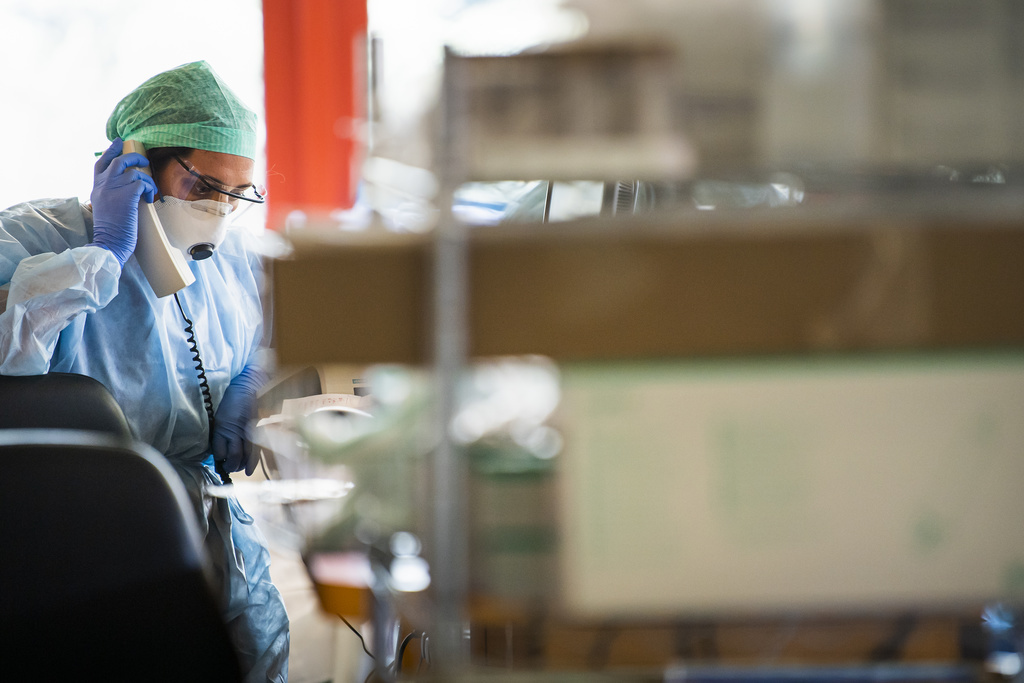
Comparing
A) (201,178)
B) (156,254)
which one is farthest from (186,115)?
(156,254)

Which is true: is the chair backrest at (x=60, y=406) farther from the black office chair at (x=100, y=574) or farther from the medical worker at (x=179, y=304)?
the black office chair at (x=100, y=574)

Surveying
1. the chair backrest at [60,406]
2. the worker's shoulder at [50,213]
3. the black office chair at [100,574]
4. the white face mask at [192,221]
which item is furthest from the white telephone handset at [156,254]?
the black office chair at [100,574]

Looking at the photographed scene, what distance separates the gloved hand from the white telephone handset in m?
0.22

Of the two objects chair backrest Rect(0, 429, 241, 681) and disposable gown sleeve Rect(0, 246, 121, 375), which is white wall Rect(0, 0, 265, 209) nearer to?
disposable gown sleeve Rect(0, 246, 121, 375)

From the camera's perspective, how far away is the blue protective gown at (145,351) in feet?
4.30

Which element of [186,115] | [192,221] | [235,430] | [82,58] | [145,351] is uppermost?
[82,58]

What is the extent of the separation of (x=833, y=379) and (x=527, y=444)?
0.25m

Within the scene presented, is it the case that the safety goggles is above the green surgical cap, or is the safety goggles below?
below

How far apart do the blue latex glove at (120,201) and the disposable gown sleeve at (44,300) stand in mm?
58

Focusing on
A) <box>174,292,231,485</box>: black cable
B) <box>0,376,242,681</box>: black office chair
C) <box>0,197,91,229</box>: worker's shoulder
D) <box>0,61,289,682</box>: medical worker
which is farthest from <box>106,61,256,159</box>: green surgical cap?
<box>0,376,242,681</box>: black office chair

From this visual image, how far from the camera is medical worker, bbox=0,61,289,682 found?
1.39 meters

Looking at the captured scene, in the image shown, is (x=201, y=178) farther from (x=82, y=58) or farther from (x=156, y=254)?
(x=82, y=58)

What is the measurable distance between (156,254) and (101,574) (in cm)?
72

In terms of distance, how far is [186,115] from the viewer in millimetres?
1438
